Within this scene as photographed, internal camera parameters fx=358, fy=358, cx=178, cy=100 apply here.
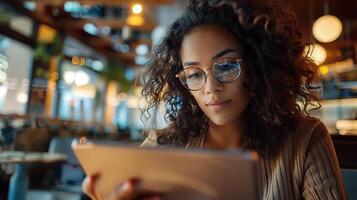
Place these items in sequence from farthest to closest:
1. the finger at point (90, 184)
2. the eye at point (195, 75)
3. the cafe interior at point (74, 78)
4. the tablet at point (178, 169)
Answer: the cafe interior at point (74, 78) → the eye at point (195, 75) → the finger at point (90, 184) → the tablet at point (178, 169)

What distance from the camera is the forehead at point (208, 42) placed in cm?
100

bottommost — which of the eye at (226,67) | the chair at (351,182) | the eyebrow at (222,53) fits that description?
the chair at (351,182)

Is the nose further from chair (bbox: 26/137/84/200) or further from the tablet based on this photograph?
chair (bbox: 26/137/84/200)

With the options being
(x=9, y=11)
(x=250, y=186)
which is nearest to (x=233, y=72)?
(x=250, y=186)

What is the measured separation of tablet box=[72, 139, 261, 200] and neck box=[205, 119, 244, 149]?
0.47 m

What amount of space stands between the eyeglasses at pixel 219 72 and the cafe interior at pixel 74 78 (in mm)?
318

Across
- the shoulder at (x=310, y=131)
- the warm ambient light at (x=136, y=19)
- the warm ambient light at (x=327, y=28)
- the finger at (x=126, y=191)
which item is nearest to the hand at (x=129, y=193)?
the finger at (x=126, y=191)

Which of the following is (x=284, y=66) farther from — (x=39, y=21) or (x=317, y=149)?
(x=39, y=21)

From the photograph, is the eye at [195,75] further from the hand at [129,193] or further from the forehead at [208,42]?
the hand at [129,193]

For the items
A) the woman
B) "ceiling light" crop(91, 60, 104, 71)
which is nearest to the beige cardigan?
the woman

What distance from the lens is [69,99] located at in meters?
7.42

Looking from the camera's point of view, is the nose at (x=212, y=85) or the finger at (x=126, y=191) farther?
the nose at (x=212, y=85)

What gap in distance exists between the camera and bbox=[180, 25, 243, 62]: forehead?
1.00m

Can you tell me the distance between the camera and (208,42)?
1005 millimetres
